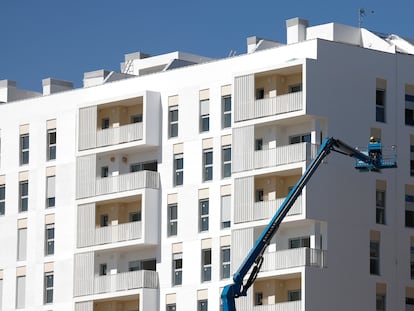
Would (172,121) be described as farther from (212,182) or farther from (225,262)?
(225,262)

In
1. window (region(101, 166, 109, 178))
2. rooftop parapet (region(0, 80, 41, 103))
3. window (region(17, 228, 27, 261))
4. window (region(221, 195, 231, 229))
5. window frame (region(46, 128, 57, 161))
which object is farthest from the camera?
rooftop parapet (region(0, 80, 41, 103))

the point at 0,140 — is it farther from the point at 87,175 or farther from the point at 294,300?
the point at 294,300

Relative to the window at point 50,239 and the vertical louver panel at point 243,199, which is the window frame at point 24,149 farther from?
the vertical louver panel at point 243,199

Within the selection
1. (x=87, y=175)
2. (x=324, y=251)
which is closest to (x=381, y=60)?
(x=324, y=251)

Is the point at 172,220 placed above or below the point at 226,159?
below

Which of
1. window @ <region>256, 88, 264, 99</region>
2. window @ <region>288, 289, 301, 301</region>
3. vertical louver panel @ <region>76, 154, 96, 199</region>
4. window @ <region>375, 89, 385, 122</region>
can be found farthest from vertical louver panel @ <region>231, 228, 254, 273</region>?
vertical louver panel @ <region>76, 154, 96, 199</region>

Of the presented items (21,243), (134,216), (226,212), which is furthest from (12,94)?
(226,212)

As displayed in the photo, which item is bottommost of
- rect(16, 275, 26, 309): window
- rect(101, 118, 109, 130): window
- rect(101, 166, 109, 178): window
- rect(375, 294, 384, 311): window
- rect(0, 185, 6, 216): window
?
rect(375, 294, 384, 311): window

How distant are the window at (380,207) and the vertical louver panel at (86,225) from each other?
17555mm

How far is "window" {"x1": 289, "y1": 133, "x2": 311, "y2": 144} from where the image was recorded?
111688mm

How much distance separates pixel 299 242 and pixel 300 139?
5652mm

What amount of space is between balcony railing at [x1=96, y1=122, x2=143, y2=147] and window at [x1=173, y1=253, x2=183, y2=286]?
23.8 feet

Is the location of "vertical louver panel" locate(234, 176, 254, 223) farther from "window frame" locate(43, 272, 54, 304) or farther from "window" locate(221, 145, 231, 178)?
"window frame" locate(43, 272, 54, 304)

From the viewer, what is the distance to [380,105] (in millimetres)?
114062
